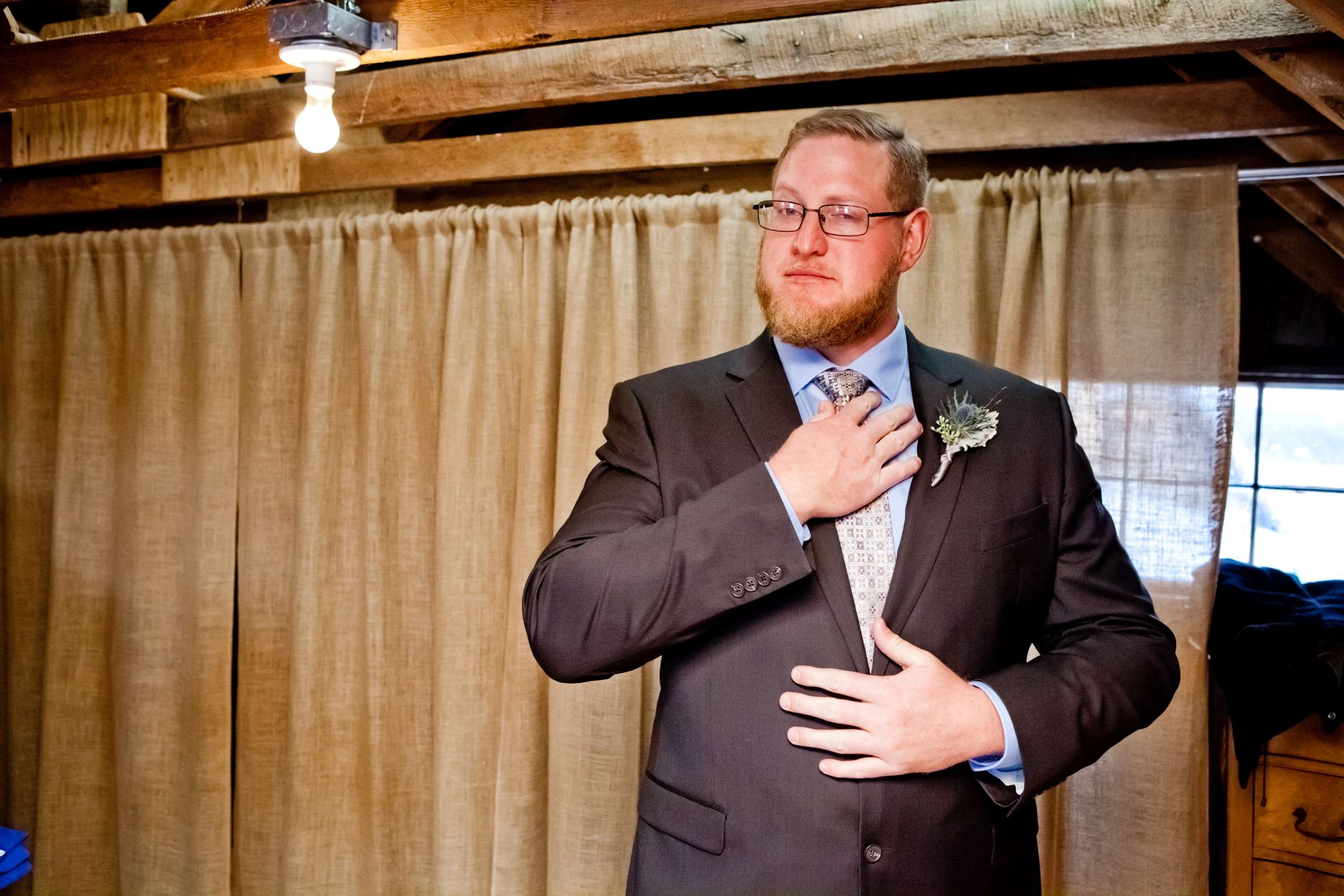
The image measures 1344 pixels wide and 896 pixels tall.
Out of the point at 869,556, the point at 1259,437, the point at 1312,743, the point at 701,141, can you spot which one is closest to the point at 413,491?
the point at 701,141

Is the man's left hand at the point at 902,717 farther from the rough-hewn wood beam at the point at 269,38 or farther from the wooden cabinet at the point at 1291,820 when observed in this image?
the wooden cabinet at the point at 1291,820

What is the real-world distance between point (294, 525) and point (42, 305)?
1220mm

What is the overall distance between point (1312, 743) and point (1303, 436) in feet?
3.59

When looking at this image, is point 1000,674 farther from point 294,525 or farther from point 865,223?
point 294,525

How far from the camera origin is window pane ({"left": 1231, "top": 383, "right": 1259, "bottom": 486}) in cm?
327

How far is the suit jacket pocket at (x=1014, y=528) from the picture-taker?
152 cm

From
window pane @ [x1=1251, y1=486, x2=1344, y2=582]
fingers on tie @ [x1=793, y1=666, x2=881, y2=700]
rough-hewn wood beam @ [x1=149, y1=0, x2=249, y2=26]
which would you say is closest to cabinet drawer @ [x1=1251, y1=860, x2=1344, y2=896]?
window pane @ [x1=1251, y1=486, x2=1344, y2=582]

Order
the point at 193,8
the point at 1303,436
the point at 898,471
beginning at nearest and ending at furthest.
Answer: the point at 898,471, the point at 193,8, the point at 1303,436

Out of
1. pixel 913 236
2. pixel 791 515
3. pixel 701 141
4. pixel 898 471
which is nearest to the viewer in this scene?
pixel 791 515

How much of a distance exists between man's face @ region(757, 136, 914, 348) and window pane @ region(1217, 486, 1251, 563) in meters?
2.18

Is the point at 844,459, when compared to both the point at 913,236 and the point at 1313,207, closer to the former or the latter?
the point at 913,236

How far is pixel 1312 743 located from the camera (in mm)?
2498

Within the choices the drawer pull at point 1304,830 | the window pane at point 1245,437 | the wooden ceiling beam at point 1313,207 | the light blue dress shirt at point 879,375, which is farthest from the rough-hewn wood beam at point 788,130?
the drawer pull at point 1304,830

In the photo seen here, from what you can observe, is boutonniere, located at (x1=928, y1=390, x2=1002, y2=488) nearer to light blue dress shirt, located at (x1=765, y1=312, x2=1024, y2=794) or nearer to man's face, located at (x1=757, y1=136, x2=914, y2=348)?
light blue dress shirt, located at (x1=765, y1=312, x2=1024, y2=794)
